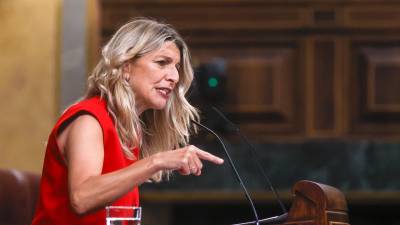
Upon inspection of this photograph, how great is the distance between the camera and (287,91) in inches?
241

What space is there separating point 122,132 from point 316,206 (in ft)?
2.15

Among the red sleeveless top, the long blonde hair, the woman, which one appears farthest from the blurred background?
the red sleeveless top

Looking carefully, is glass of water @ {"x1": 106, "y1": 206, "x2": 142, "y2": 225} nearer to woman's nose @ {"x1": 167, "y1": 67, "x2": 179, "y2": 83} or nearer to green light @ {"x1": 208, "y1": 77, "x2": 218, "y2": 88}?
woman's nose @ {"x1": 167, "y1": 67, "x2": 179, "y2": 83}

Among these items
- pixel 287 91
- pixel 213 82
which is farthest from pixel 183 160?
pixel 287 91

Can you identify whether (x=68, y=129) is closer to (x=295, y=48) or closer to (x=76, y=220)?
(x=76, y=220)

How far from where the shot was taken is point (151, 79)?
2.82 meters

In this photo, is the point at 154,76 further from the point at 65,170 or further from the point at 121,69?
the point at 65,170

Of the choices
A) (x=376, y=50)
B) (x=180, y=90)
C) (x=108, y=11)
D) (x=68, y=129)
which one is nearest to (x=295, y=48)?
(x=376, y=50)

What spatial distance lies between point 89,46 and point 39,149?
694 millimetres

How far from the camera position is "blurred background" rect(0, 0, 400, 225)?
5992mm

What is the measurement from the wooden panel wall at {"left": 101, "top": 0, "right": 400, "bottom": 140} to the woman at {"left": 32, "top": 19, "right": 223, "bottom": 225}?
3030 mm

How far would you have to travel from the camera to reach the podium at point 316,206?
2.31 meters

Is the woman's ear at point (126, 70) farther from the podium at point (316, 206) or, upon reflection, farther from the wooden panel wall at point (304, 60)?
the wooden panel wall at point (304, 60)

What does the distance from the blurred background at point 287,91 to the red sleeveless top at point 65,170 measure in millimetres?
3140
